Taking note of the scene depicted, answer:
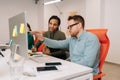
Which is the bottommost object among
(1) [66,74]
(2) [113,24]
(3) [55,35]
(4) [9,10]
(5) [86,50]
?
(1) [66,74]

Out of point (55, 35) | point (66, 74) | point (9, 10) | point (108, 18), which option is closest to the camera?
point (66, 74)

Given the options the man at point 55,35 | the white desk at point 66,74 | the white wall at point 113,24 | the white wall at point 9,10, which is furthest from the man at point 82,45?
the white wall at point 9,10

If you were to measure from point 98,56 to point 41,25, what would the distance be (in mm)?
5005

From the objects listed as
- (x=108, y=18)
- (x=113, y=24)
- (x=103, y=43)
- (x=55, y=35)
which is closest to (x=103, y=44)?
(x=103, y=43)

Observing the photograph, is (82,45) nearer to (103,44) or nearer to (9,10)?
(103,44)

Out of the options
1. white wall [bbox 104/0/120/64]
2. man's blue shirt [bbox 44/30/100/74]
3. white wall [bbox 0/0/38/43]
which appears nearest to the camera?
man's blue shirt [bbox 44/30/100/74]

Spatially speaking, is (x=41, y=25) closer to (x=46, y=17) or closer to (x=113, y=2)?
(x=46, y=17)

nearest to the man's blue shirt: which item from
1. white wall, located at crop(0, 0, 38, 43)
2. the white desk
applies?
the white desk

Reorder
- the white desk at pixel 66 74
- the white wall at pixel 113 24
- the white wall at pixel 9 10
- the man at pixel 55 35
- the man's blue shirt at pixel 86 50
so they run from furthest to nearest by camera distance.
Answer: the white wall at pixel 9 10, the white wall at pixel 113 24, the man at pixel 55 35, the man's blue shirt at pixel 86 50, the white desk at pixel 66 74

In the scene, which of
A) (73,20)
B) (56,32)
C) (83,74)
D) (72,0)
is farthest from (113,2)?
(83,74)

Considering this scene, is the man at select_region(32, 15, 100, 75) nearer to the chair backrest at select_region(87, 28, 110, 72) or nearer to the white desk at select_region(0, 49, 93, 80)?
the chair backrest at select_region(87, 28, 110, 72)

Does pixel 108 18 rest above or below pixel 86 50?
above

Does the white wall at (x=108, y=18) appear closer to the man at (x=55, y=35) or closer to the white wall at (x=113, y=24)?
the white wall at (x=113, y=24)

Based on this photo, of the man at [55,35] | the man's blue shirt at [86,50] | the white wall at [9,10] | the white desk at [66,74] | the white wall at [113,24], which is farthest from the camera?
the white wall at [9,10]
